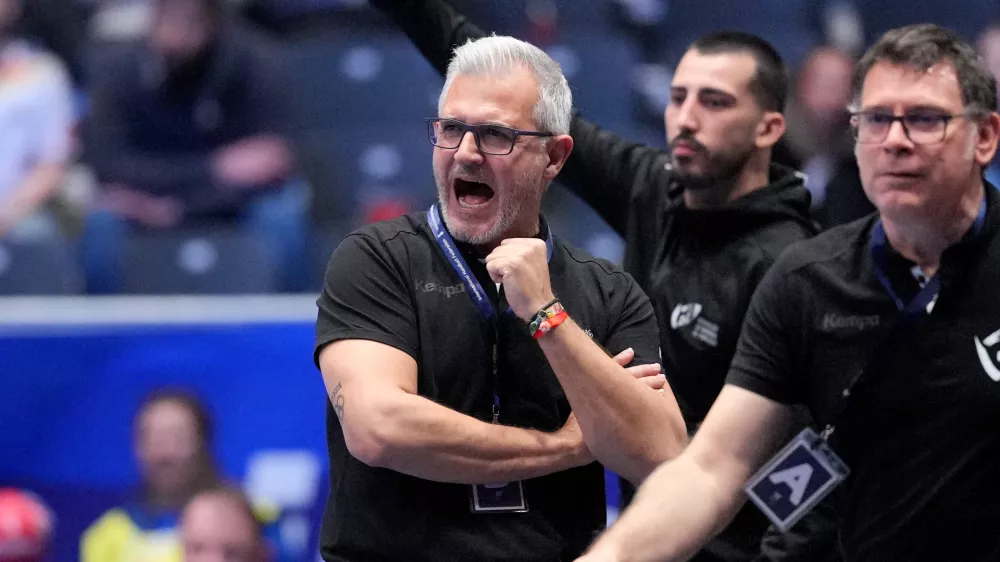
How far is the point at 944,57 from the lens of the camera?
9.27ft

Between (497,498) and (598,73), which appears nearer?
(497,498)

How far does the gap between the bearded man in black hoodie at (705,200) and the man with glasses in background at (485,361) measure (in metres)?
0.81

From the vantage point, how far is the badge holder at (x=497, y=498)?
111 inches

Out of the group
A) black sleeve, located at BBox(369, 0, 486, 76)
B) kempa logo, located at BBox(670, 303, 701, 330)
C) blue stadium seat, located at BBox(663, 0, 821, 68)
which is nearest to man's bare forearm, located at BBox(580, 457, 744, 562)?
kempa logo, located at BBox(670, 303, 701, 330)

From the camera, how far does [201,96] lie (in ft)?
22.6

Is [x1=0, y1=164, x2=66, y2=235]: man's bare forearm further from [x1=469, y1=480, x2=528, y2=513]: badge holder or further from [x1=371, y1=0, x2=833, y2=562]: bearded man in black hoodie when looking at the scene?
[x1=469, y1=480, x2=528, y2=513]: badge holder

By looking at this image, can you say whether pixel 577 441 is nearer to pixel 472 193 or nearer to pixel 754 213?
pixel 472 193

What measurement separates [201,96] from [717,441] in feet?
15.2

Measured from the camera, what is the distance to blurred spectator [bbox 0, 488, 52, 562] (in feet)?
15.9

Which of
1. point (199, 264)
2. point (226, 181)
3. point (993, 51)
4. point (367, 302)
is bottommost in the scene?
point (199, 264)

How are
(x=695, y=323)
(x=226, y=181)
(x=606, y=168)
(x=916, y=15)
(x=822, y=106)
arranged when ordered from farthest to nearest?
(x=916, y=15)
(x=226, y=181)
(x=822, y=106)
(x=606, y=168)
(x=695, y=323)

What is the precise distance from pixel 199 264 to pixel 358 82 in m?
1.66

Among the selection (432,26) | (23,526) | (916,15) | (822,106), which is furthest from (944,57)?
(916,15)

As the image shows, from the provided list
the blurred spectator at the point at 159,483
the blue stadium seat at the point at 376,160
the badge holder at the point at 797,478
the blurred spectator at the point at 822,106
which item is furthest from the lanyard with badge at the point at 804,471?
the blue stadium seat at the point at 376,160
